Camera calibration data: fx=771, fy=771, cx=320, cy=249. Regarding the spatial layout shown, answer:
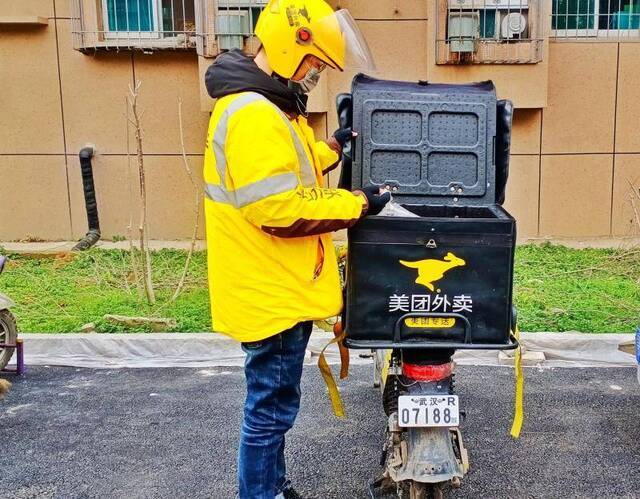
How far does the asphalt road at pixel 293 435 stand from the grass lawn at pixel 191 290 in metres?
0.70

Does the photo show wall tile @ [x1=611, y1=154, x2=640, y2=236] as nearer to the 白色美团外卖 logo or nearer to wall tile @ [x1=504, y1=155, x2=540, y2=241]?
wall tile @ [x1=504, y1=155, x2=540, y2=241]

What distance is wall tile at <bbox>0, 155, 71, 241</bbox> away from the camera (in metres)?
8.88

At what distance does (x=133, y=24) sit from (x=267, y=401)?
6880 mm

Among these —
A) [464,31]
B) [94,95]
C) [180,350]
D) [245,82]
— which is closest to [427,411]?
[245,82]

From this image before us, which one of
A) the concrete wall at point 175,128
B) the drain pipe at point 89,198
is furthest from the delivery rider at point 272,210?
the drain pipe at point 89,198

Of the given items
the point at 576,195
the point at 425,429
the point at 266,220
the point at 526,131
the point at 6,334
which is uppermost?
the point at 526,131

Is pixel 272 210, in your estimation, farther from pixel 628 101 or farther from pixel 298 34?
pixel 628 101

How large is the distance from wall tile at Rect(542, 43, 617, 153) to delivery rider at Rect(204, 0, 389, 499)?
6.06 m

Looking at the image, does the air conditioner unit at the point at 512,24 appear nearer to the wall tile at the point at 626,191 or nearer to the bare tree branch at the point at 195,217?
the wall tile at the point at 626,191

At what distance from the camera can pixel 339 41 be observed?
2.91 metres

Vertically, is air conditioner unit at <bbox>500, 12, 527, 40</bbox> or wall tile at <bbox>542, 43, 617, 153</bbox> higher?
air conditioner unit at <bbox>500, 12, 527, 40</bbox>

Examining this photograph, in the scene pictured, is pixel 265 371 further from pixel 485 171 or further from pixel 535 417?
pixel 535 417

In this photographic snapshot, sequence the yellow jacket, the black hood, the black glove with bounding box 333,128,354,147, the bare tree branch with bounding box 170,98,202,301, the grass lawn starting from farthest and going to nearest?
the bare tree branch with bounding box 170,98,202,301
the grass lawn
the black glove with bounding box 333,128,354,147
the black hood
the yellow jacket

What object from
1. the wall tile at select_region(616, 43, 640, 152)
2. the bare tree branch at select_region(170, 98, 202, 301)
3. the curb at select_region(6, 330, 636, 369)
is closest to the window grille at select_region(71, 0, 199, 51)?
the bare tree branch at select_region(170, 98, 202, 301)
